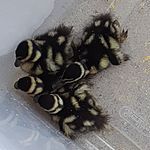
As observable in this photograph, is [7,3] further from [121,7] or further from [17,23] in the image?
[121,7]

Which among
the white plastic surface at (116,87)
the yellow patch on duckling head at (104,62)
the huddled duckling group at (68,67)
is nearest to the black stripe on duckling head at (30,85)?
the huddled duckling group at (68,67)

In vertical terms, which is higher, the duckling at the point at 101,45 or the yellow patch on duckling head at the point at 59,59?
the yellow patch on duckling head at the point at 59,59

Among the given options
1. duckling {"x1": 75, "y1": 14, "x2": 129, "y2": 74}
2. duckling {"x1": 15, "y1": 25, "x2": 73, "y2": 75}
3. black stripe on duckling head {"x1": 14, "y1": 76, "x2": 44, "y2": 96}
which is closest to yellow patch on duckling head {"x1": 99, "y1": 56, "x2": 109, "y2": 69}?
duckling {"x1": 75, "y1": 14, "x2": 129, "y2": 74}

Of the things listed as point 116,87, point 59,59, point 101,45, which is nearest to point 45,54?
point 59,59

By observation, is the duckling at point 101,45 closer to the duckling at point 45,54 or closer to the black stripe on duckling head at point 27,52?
the duckling at point 45,54

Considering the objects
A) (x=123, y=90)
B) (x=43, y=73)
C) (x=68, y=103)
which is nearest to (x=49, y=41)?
(x=43, y=73)

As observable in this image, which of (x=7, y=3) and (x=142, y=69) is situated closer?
(x=7, y=3)
